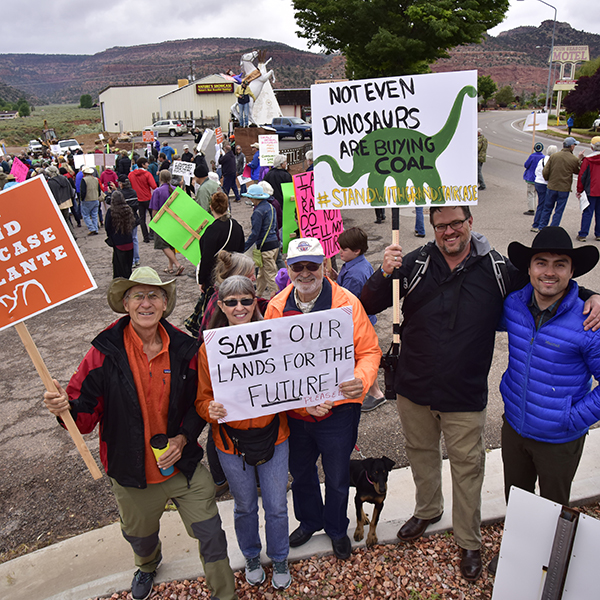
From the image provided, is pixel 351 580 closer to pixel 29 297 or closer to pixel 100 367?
pixel 100 367

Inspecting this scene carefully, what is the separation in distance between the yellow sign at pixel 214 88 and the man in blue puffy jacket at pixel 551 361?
62225 mm

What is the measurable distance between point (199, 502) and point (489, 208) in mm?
12503

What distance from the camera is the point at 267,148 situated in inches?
523

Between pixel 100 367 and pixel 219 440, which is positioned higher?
pixel 100 367

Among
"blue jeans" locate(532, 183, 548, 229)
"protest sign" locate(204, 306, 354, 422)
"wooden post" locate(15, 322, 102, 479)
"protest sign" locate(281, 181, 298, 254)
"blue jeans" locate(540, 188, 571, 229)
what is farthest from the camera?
"blue jeans" locate(532, 183, 548, 229)

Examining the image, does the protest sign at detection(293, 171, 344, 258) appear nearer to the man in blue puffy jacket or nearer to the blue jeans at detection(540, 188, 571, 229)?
the man in blue puffy jacket

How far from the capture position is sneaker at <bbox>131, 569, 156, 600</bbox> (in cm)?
287

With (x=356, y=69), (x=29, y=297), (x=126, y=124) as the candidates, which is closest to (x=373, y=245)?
(x=29, y=297)

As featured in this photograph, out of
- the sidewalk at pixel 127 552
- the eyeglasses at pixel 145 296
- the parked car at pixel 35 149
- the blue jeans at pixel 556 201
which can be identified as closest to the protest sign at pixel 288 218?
the sidewalk at pixel 127 552

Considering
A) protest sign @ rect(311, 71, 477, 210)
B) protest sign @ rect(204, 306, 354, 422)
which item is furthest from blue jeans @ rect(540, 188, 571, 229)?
protest sign @ rect(204, 306, 354, 422)

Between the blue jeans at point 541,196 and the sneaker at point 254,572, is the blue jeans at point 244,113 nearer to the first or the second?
the blue jeans at point 541,196

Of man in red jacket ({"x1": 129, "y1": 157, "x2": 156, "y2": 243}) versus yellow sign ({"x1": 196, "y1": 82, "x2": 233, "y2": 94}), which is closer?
man in red jacket ({"x1": 129, "y1": 157, "x2": 156, "y2": 243})

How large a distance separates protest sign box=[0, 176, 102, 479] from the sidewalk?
846 millimetres

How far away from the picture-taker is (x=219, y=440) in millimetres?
2781
